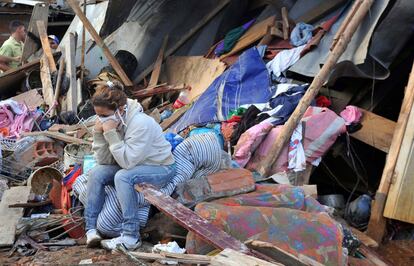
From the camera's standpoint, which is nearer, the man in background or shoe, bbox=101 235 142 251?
shoe, bbox=101 235 142 251

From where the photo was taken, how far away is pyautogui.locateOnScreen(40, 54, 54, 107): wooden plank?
8344 millimetres

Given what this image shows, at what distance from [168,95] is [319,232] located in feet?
17.0

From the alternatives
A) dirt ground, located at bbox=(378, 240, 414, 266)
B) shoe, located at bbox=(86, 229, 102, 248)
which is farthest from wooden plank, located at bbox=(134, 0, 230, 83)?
dirt ground, located at bbox=(378, 240, 414, 266)

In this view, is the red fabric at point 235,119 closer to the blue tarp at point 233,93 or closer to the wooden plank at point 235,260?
the blue tarp at point 233,93

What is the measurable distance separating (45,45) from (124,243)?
19.8 feet

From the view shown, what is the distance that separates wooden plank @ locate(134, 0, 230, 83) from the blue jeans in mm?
5146

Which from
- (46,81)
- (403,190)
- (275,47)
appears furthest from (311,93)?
(46,81)

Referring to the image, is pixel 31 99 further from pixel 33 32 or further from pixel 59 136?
pixel 33 32

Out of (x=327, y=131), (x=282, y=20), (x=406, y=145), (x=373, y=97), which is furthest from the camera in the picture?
(x=282, y=20)

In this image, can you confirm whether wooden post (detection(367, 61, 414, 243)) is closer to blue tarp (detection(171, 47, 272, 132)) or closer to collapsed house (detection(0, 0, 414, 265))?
collapsed house (detection(0, 0, 414, 265))

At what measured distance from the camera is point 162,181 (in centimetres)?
440

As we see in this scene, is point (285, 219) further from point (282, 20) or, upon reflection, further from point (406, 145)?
point (282, 20)

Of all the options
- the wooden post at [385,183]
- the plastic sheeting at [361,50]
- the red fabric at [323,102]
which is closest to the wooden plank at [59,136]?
the red fabric at [323,102]

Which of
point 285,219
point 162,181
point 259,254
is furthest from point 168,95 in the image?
point 259,254
